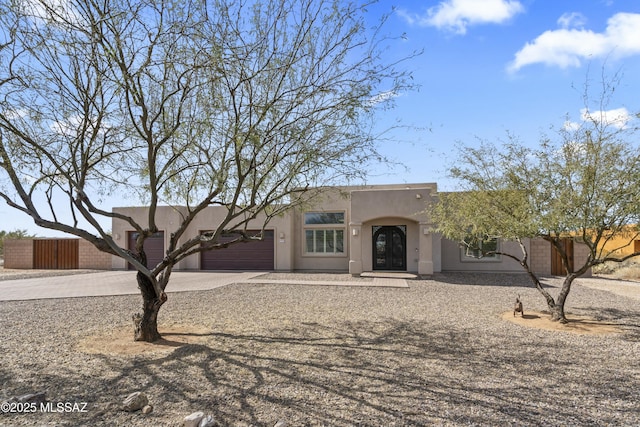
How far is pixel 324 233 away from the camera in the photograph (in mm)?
21641

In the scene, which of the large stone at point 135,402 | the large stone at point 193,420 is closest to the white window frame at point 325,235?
the large stone at point 135,402

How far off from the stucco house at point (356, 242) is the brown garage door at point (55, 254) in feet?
12.9

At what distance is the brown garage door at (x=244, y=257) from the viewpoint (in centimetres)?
2227

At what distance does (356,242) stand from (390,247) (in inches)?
77.8

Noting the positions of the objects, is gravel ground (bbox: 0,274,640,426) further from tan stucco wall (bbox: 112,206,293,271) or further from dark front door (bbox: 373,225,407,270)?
tan stucco wall (bbox: 112,206,293,271)

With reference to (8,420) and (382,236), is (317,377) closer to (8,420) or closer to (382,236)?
(8,420)

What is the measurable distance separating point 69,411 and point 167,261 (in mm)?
3320

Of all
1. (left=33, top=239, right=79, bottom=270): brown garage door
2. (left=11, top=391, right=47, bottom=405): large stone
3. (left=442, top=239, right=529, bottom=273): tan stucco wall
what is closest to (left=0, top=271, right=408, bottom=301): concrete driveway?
(left=442, top=239, right=529, bottom=273): tan stucco wall

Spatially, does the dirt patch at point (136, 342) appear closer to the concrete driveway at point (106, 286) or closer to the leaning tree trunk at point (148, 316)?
the leaning tree trunk at point (148, 316)

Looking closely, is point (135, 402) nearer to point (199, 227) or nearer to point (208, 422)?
point (208, 422)

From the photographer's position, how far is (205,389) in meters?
4.95

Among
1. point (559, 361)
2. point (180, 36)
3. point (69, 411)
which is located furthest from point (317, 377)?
point (180, 36)

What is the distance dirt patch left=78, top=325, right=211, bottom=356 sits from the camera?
21.9 ft

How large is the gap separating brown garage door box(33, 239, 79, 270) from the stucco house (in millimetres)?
3928
